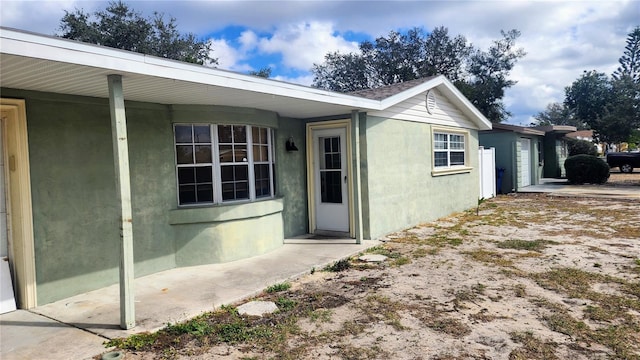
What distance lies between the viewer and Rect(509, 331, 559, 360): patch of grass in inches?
130

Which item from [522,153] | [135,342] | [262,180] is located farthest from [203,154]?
[522,153]

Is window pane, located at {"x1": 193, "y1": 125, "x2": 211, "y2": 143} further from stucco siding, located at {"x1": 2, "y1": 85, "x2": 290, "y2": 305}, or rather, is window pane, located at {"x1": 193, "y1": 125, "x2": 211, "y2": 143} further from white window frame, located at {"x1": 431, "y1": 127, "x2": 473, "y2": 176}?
white window frame, located at {"x1": 431, "y1": 127, "x2": 473, "y2": 176}

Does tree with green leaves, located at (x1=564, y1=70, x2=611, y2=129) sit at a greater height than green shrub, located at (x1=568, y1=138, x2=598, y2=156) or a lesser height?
greater

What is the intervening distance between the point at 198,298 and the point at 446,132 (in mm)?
8488

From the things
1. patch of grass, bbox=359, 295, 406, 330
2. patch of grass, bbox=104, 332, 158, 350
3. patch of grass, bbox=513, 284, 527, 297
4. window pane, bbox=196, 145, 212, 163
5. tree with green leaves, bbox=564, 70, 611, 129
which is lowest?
patch of grass, bbox=513, 284, 527, 297

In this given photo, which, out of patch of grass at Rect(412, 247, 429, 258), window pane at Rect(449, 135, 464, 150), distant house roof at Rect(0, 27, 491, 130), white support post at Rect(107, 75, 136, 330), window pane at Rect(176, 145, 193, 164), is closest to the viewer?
distant house roof at Rect(0, 27, 491, 130)

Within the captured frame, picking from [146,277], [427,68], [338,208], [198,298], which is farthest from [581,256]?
[427,68]

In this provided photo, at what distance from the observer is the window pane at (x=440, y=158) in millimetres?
10750

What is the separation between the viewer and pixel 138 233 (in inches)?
223

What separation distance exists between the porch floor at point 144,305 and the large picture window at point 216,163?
3.59 ft

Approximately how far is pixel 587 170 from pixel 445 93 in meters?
12.1

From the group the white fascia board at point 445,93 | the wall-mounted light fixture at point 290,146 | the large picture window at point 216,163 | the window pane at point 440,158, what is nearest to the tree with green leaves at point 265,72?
the white fascia board at point 445,93

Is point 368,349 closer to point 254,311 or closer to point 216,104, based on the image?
point 254,311

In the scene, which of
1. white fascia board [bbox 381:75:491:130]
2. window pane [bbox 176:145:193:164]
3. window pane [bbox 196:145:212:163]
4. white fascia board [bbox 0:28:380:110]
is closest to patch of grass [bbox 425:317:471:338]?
white fascia board [bbox 0:28:380:110]
